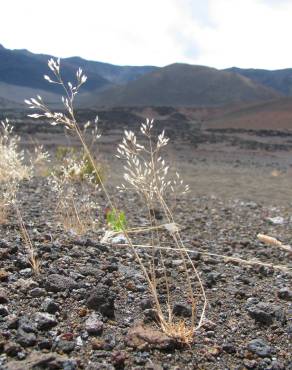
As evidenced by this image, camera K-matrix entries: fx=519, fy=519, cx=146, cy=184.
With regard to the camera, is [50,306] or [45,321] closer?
[45,321]

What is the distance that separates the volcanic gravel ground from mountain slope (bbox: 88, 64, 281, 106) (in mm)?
58268

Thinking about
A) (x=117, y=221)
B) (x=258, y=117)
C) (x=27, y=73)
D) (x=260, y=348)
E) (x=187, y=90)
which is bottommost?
(x=260, y=348)

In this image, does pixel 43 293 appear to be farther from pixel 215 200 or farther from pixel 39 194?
pixel 215 200

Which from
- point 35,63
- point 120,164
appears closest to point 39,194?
point 120,164

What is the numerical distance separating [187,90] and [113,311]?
6544 cm

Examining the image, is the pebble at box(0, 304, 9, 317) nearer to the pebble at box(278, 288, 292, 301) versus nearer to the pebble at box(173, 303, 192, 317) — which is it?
the pebble at box(173, 303, 192, 317)

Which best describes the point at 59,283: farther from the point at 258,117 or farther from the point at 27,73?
the point at 27,73

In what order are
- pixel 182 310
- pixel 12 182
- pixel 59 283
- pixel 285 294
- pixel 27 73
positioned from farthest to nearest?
pixel 27 73
pixel 12 182
pixel 285 294
pixel 59 283
pixel 182 310

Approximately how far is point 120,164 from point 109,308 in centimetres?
1240

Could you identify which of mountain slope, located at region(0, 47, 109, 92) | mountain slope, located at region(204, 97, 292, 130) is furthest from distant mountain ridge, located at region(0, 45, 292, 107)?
mountain slope, located at region(204, 97, 292, 130)

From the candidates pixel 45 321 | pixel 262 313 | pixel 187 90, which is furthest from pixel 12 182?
pixel 187 90

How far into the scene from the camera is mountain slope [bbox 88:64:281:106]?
206 ft

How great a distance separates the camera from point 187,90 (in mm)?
66250

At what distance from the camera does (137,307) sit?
237 cm
